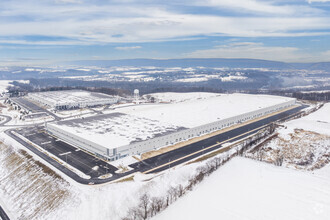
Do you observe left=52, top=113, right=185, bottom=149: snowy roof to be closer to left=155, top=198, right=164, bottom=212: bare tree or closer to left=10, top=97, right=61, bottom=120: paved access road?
left=155, top=198, right=164, bottom=212: bare tree

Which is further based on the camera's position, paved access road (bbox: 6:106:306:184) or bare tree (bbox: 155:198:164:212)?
paved access road (bbox: 6:106:306:184)

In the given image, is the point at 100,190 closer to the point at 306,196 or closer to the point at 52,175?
the point at 52,175

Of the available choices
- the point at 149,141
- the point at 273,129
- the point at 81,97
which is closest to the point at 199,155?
the point at 149,141

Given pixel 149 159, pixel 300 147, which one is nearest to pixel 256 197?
pixel 149 159

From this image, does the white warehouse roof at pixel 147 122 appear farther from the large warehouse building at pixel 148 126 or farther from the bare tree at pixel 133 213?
the bare tree at pixel 133 213

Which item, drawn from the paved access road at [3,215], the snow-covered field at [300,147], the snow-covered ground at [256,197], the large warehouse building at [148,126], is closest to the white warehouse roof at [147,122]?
the large warehouse building at [148,126]

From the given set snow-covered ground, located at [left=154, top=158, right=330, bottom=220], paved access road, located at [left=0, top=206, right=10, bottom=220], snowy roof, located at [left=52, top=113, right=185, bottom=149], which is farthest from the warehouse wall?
paved access road, located at [left=0, top=206, right=10, bottom=220]
